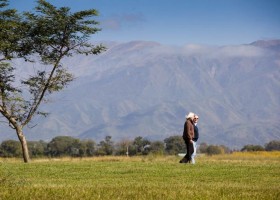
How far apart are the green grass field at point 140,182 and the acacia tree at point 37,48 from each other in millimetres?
12357

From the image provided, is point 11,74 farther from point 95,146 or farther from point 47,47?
point 95,146

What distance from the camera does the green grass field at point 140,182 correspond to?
14797 mm

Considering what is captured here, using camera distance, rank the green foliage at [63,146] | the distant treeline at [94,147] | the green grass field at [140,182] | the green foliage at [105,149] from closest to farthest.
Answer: the green grass field at [140,182] < the green foliage at [105,149] < the distant treeline at [94,147] < the green foliage at [63,146]

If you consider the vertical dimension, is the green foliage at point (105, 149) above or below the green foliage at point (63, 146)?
below

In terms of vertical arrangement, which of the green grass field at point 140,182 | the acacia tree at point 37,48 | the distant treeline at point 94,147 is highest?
the acacia tree at point 37,48

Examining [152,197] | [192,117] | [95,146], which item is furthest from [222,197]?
[95,146]

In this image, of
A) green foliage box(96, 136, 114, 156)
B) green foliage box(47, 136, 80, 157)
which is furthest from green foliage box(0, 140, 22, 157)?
green foliage box(96, 136, 114, 156)

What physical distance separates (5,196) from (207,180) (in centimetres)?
828

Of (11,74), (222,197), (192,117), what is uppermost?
(11,74)

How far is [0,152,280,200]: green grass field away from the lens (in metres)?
14.8

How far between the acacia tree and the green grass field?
40.5 feet

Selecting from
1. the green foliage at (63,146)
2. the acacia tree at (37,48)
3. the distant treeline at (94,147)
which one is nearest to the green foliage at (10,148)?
the distant treeline at (94,147)

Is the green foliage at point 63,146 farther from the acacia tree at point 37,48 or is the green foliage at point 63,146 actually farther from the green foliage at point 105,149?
the acacia tree at point 37,48

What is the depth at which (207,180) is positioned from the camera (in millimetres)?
20703
